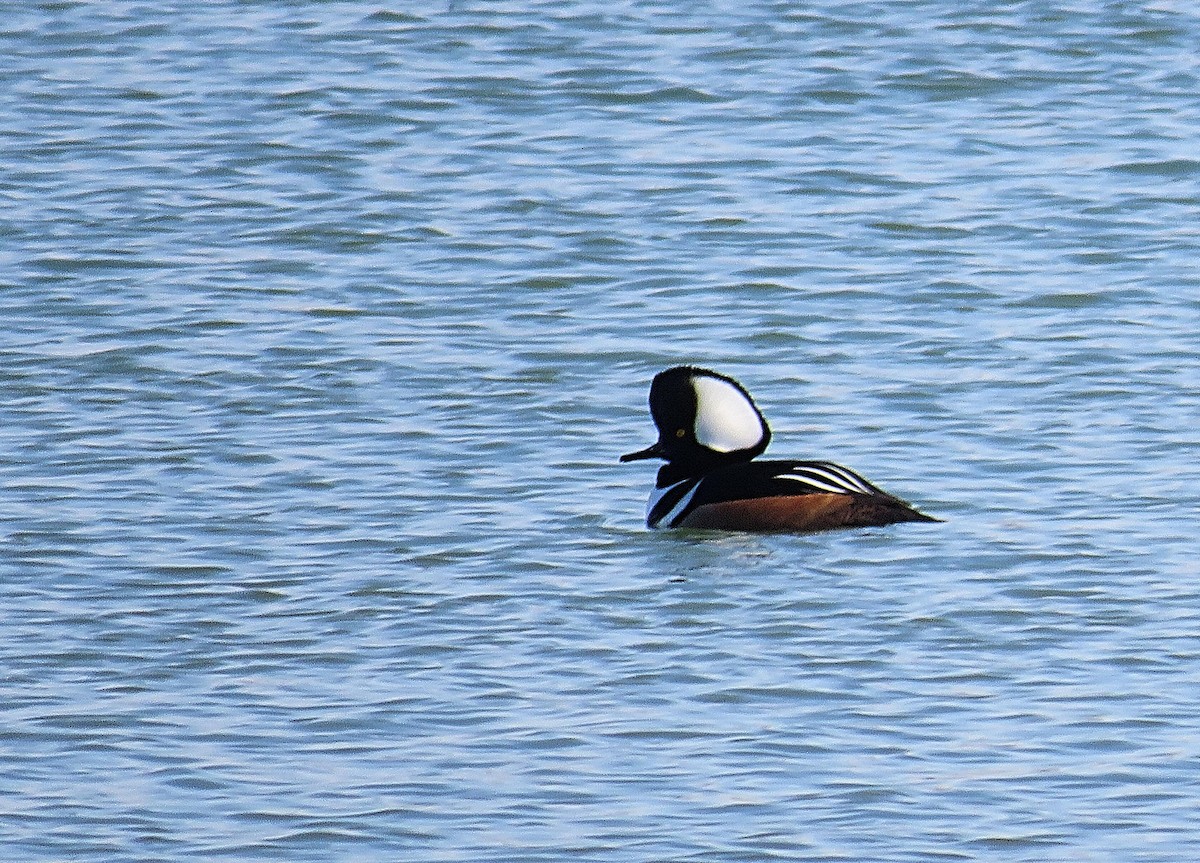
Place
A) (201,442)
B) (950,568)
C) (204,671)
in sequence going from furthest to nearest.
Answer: (201,442)
(950,568)
(204,671)

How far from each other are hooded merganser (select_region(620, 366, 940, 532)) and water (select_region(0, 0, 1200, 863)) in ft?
0.40

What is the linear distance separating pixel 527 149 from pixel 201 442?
6346 millimetres

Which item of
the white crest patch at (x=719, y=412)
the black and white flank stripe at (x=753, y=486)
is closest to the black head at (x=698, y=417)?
the white crest patch at (x=719, y=412)

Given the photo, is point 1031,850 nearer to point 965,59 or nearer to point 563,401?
point 563,401

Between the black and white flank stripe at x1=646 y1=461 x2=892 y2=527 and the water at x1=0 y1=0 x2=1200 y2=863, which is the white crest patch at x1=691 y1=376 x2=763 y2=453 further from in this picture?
the water at x1=0 y1=0 x2=1200 y2=863

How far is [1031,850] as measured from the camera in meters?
6.49

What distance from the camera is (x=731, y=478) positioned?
1029cm

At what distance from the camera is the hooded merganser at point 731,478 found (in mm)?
9867

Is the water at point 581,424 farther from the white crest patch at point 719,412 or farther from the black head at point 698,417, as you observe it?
the white crest patch at point 719,412

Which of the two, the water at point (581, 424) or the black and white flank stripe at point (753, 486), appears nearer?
the water at point (581, 424)

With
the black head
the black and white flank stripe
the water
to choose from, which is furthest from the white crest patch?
the water

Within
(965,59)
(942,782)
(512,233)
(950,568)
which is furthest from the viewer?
(965,59)

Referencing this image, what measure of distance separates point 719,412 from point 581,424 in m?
1.03

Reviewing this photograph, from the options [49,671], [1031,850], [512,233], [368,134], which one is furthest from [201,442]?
[368,134]
